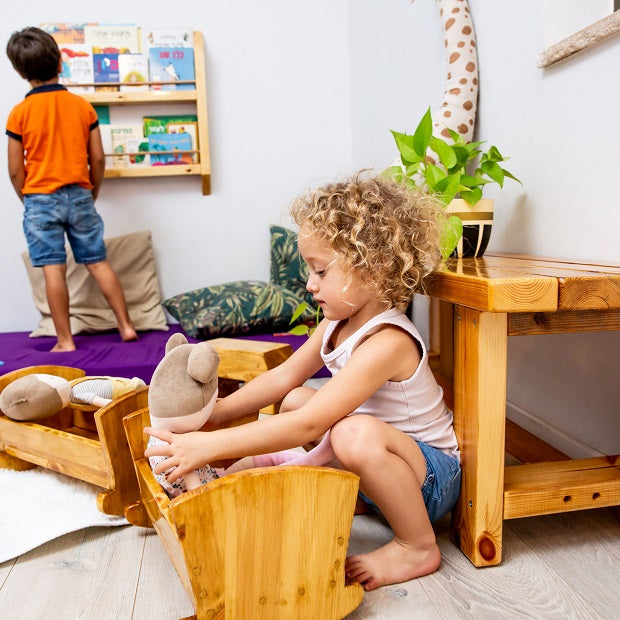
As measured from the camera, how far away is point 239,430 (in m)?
0.82

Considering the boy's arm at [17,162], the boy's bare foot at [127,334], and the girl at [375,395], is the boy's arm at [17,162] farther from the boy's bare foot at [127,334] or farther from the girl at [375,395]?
the girl at [375,395]


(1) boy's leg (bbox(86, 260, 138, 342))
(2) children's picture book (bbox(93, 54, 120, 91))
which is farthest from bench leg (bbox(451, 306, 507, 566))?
(2) children's picture book (bbox(93, 54, 120, 91))

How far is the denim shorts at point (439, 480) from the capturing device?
91 centimetres

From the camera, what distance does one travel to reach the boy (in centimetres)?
203

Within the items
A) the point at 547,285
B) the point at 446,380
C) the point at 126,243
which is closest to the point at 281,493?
the point at 547,285

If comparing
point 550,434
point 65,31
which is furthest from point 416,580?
point 65,31

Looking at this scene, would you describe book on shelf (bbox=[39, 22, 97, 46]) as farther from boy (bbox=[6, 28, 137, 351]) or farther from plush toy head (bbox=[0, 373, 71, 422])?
plush toy head (bbox=[0, 373, 71, 422])

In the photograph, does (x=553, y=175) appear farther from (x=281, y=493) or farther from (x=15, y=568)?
(x=15, y=568)

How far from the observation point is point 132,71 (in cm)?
244

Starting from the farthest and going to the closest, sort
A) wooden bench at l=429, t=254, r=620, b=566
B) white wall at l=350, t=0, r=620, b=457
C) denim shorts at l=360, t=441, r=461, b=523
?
white wall at l=350, t=0, r=620, b=457 < denim shorts at l=360, t=441, r=461, b=523 < wooden bench at l=429, t=254, r=620, b=566

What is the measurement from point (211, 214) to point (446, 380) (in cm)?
150

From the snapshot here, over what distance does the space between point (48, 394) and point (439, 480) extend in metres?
0.76

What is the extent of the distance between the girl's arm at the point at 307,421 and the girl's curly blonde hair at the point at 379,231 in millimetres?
86

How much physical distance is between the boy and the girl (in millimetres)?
1262
